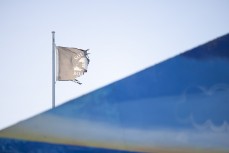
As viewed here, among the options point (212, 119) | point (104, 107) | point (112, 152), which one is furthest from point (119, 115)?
point (212, 119)

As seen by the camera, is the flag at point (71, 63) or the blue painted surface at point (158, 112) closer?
the blue painted surface at point (158, 112)

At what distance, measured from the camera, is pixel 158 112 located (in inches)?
122

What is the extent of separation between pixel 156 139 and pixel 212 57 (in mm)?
1134

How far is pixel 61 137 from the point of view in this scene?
3279mm

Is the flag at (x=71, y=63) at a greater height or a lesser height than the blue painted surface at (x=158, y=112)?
greater

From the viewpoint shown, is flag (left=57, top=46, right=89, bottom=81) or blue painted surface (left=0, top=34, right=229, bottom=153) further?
flag (left=57, top=46, right=89, bottom=81)

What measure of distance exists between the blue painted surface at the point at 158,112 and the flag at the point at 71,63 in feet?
6.94

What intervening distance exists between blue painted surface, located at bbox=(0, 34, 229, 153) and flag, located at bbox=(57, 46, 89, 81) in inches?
83.3

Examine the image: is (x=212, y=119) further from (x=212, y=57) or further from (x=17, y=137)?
(x=17, y=137)

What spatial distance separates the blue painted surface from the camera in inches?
119

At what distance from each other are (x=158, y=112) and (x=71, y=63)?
2.84m

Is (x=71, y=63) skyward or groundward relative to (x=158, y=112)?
skyward

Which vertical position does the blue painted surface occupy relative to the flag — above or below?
below

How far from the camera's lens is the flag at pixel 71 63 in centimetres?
538
